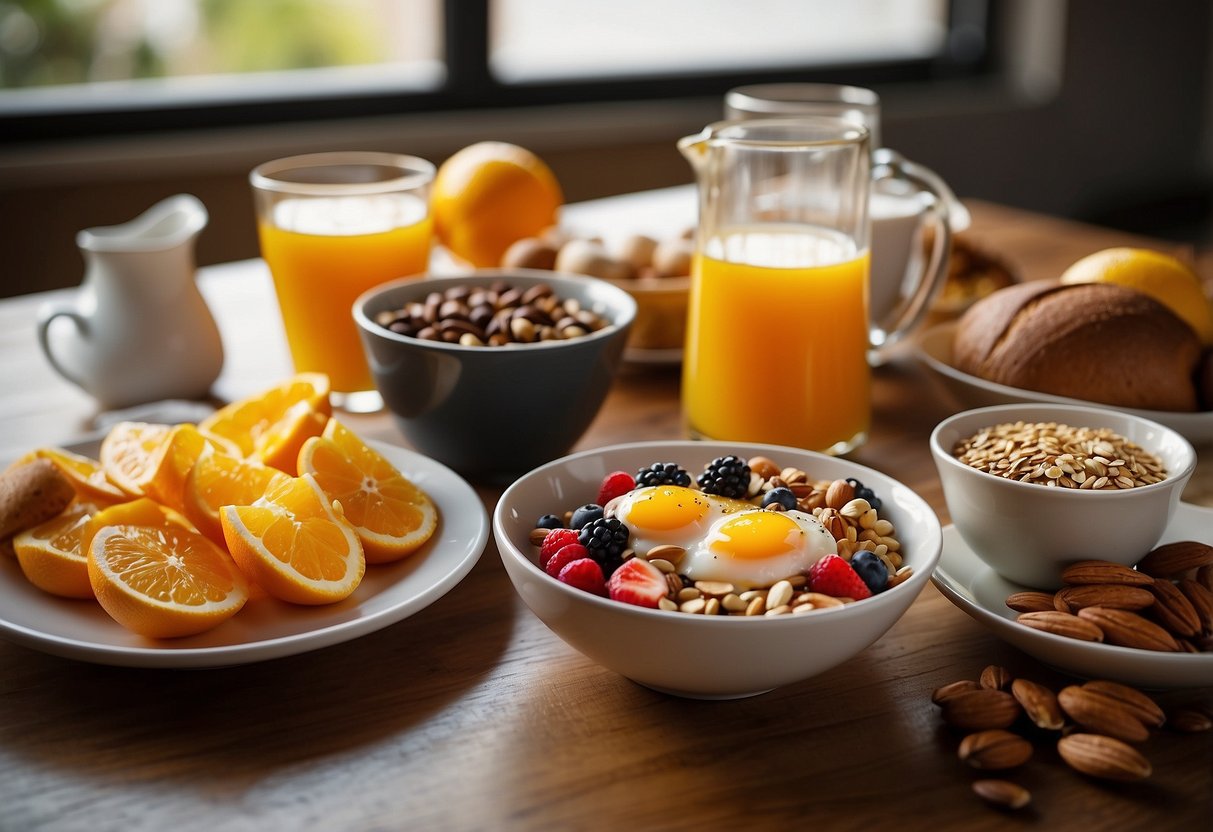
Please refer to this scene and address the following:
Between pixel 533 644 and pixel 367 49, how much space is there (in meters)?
2.50

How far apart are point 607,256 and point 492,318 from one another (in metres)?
0.29

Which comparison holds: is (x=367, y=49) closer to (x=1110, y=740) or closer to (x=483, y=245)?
(x=483, y=245)

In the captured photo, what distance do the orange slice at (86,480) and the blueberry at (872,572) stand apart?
52cm

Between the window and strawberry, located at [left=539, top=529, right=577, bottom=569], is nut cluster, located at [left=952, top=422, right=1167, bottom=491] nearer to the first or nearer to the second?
strawberry, located at [left=539, top=529, right=577, bottom=569]

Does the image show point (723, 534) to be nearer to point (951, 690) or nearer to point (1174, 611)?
point (951, 690)

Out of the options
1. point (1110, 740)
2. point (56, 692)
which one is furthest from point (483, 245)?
point (1110, 740)

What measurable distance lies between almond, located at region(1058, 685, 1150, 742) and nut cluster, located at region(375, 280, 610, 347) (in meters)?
0.51

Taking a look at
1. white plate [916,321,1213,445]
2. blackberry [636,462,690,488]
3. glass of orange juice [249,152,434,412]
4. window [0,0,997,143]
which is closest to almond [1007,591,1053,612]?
blackberry [636,462,690,488]

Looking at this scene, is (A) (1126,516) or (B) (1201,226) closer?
(A) (1126,516)

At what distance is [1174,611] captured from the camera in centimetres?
68

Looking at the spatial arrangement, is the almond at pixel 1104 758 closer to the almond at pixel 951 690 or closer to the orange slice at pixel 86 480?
the almond at pixel 951 690

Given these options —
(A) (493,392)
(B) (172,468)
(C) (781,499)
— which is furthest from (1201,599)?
(B) (172,468)

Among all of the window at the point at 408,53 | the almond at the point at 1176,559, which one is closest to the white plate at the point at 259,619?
the almond at the point at 1176,559

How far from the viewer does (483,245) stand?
4.97 ft
